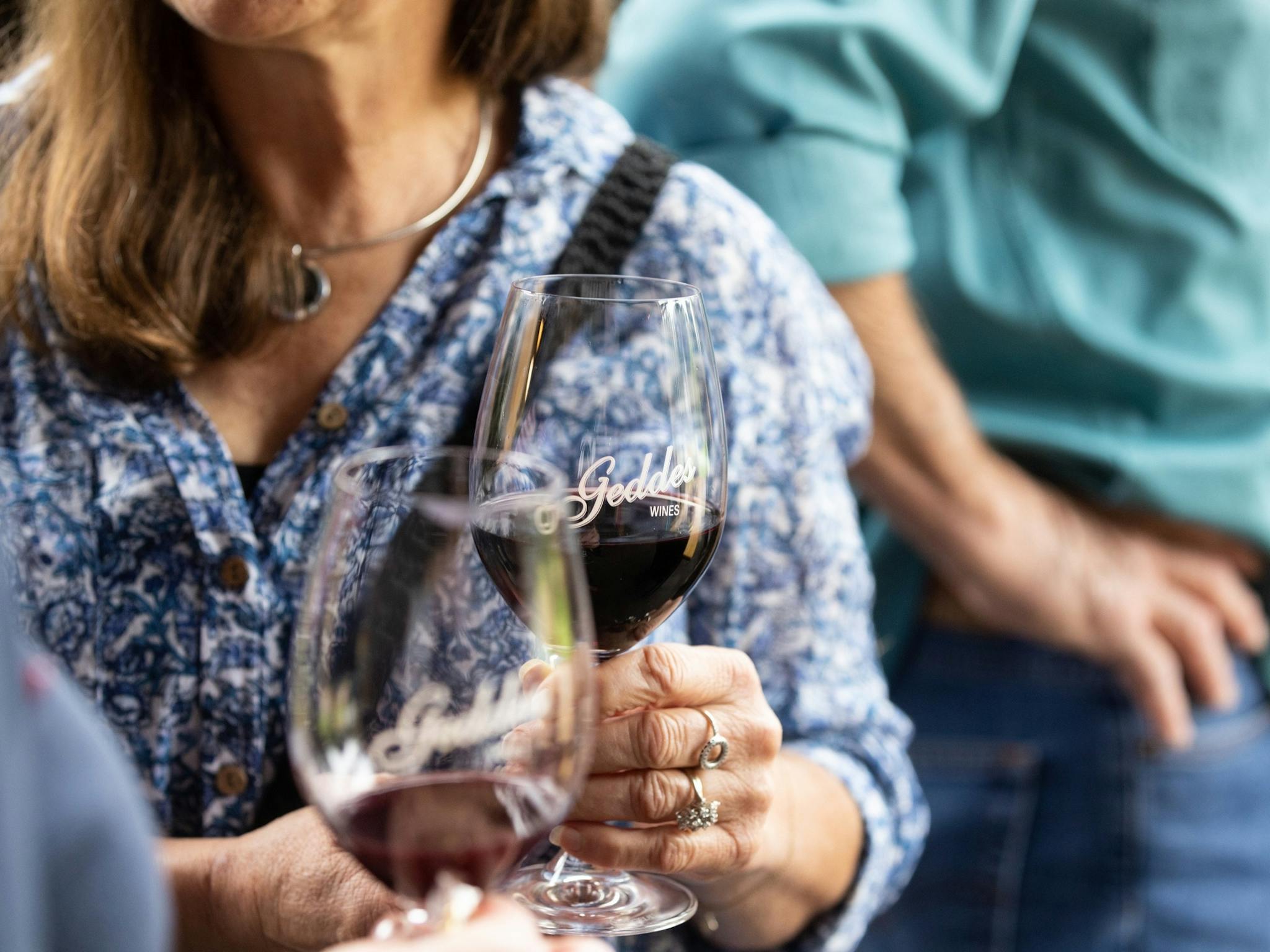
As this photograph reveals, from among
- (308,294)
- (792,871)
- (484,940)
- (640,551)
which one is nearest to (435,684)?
(484,940)

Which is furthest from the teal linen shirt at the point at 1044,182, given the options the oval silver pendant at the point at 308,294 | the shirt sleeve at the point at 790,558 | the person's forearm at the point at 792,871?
the person's forearm at the point at 792,871

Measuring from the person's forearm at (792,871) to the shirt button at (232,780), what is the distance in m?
0.37

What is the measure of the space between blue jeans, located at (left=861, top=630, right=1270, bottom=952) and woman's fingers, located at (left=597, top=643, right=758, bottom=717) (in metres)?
1.12

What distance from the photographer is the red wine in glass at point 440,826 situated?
555 mm

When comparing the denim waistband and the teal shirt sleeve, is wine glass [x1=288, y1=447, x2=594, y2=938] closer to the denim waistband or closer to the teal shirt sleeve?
the teal shirt sleeve

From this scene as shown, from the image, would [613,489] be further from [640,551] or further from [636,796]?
[636,796]

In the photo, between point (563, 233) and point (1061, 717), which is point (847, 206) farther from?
point (1061, 717)

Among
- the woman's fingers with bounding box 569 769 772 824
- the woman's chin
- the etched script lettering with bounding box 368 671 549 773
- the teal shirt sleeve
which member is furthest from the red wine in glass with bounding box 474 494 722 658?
the teal shirt sleeve

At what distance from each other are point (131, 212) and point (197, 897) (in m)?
0.60

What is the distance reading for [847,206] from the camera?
1634 mm

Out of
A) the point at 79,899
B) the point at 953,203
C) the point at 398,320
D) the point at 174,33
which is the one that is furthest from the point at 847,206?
the point at 79,899

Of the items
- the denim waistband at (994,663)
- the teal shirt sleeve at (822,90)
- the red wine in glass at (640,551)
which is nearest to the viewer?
the red wine in glass at (640,551)

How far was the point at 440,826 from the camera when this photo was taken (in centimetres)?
56

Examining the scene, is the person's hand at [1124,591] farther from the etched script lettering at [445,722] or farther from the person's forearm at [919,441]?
the etched script lettering at [445,722]
